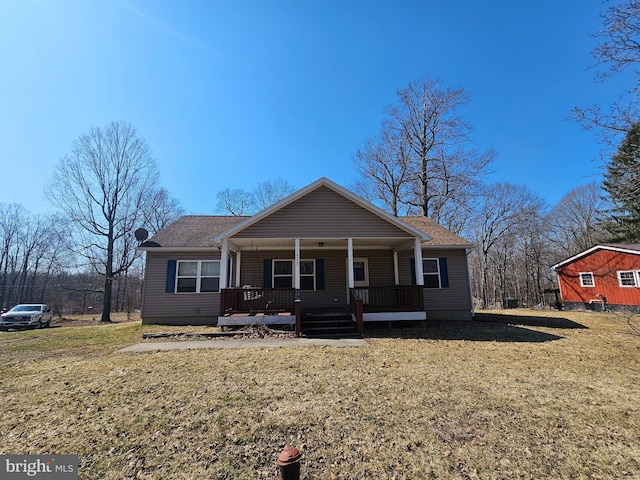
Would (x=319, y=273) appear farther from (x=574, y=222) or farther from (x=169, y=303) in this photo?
(x=574, y=222)

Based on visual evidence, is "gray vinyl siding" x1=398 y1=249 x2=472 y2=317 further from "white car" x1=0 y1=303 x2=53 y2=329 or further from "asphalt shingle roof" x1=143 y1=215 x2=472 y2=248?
"white car" x1=0 y1=303 x2=53 y2=329

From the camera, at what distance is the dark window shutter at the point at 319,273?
41.4ft

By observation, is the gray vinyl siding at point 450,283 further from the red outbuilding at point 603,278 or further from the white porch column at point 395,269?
the red outbuilding at point 603,278

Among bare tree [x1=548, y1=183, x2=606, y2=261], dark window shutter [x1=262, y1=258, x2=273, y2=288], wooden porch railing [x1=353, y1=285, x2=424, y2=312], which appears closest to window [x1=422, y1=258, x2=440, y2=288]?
wooden porch railing [x1=353, y1=285, x2=424, y2=312]

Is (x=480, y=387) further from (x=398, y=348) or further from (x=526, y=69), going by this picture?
(x=526, y=69)

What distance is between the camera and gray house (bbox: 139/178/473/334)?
10461 millimetres

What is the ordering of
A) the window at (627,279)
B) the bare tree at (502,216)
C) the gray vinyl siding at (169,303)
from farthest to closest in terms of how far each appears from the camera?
the bare tree at (502,216)
the window at (627,279)
the gray vinyl siding at (169,303)

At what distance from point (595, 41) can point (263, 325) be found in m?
12.0

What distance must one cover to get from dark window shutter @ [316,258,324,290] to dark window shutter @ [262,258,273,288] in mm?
2024

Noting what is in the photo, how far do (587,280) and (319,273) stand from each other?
19.2 meters

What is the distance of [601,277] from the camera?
723 inches

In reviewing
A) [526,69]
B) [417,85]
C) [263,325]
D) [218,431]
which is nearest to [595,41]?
[526,69]

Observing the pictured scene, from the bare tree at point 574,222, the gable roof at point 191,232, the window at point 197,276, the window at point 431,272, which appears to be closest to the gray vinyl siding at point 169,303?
the window at point 197,276

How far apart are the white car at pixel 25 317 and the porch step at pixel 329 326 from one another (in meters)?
17.2
